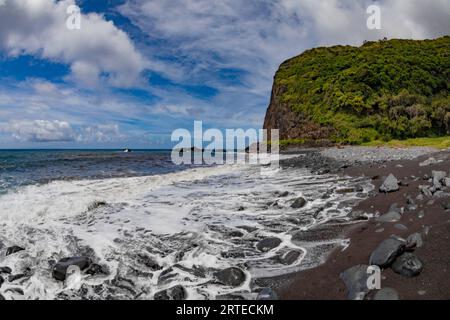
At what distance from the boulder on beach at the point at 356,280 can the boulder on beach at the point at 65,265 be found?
14.2 ft

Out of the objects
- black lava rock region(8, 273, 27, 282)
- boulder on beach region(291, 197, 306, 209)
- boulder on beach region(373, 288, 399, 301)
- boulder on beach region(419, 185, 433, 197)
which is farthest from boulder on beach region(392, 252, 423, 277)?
black lava rock region(8, 273, 27, 282)

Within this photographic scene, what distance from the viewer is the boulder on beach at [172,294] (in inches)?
188

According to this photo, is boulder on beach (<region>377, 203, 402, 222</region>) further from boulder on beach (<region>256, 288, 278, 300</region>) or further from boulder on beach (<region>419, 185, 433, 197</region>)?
boulder on beach (<region>256, 288, 278, 300</region>)

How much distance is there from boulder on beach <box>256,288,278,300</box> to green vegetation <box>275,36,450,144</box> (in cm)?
5774

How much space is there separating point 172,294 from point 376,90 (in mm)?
73519

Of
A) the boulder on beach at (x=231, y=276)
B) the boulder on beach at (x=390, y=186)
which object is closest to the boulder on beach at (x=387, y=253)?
the boulder on beach at (x=231, y=276)

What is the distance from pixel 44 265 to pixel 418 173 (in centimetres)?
1255

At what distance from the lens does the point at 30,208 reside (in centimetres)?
1076

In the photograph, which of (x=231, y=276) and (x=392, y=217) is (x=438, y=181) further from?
(x=231, y=276)

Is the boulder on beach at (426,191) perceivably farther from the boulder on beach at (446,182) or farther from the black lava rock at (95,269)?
the black lava rock at (95,269)

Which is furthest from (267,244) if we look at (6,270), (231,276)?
(6,270)

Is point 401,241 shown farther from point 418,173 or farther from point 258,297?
point 418,173

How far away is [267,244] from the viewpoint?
6.79m
